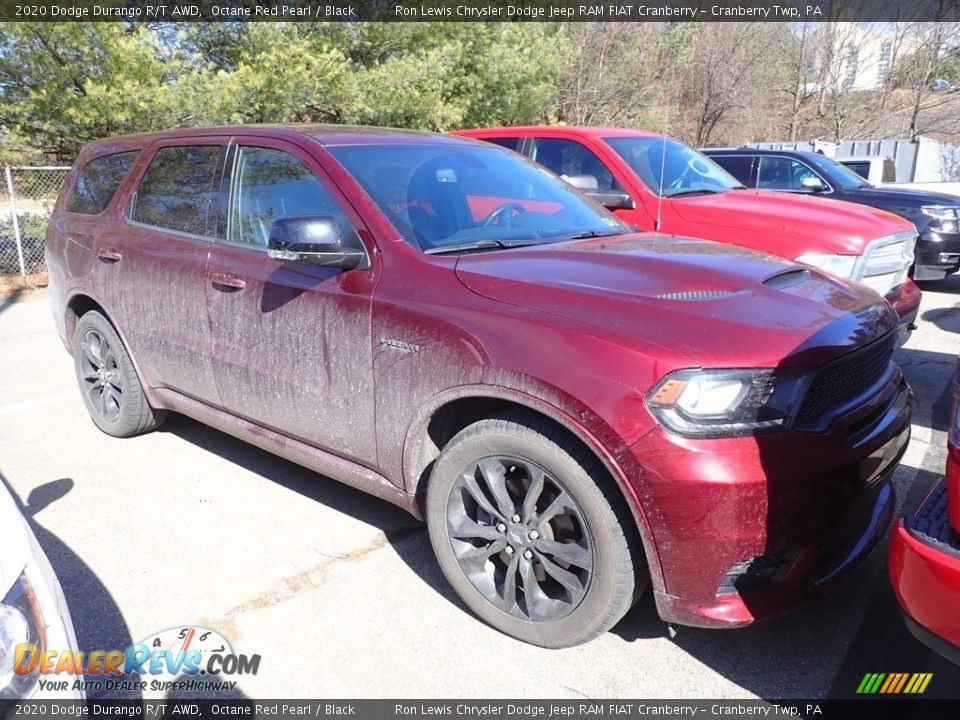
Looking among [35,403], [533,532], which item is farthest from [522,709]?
[35,403]

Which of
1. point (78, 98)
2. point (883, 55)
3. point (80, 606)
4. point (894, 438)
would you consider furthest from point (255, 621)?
point (883, 55)

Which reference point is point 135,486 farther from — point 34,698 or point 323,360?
point 34,698

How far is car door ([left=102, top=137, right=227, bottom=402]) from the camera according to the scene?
3.88 metres

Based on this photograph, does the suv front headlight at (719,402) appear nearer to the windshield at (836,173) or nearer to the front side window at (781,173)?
the front side window at (781,173)

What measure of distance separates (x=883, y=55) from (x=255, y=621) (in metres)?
33.9

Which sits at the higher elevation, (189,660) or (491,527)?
(491,527)

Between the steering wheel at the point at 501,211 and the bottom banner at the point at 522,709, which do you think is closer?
the bottom banner at the point at 522,709

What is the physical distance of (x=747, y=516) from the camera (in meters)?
2.32

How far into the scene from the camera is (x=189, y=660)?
2750 mm

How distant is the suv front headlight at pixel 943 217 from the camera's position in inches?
354

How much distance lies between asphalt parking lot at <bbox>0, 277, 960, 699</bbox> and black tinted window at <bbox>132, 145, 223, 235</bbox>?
4.59 feet

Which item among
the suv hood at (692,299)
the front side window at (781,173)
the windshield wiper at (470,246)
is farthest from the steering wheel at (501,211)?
the front side window at (781,173)

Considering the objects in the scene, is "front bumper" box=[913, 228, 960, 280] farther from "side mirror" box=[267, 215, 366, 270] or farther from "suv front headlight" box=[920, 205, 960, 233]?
"side mirror" box=[267, 215, 366, 270]

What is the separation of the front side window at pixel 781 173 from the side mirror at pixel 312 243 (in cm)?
773
